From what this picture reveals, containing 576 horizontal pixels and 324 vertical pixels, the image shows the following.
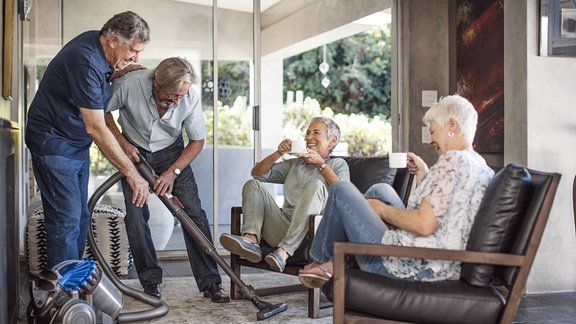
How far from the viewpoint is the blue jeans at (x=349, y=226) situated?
271 cm

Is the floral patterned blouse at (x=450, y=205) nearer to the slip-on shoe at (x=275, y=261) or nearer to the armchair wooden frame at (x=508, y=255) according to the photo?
the armchair wooden frame at (x=508, y=255)

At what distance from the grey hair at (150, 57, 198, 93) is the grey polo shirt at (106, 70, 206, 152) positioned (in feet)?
0.69

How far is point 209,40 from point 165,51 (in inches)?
14.3

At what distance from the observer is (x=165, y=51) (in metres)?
5.52

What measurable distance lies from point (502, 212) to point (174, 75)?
186 cm

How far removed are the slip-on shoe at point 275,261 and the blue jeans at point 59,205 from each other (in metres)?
0.94

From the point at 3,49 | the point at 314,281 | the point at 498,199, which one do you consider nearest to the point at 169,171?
the point at 3,49

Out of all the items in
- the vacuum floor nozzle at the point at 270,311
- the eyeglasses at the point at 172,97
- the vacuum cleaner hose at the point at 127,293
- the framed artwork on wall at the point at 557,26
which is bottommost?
the vacuum floor nozzle at the point at 270,311

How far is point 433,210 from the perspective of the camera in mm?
2547

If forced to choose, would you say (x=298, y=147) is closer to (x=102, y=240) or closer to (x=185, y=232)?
(x=185, y=232)

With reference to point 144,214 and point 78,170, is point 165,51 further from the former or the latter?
point 78,170

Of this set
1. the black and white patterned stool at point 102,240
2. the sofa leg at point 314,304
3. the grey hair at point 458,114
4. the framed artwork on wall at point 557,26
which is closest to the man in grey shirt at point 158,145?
the sofa leg at point 314,304

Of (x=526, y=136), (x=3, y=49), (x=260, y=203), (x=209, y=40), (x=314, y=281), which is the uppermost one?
(x=209, y=40)

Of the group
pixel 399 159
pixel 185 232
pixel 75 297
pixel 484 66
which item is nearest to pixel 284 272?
pixel 185 232
